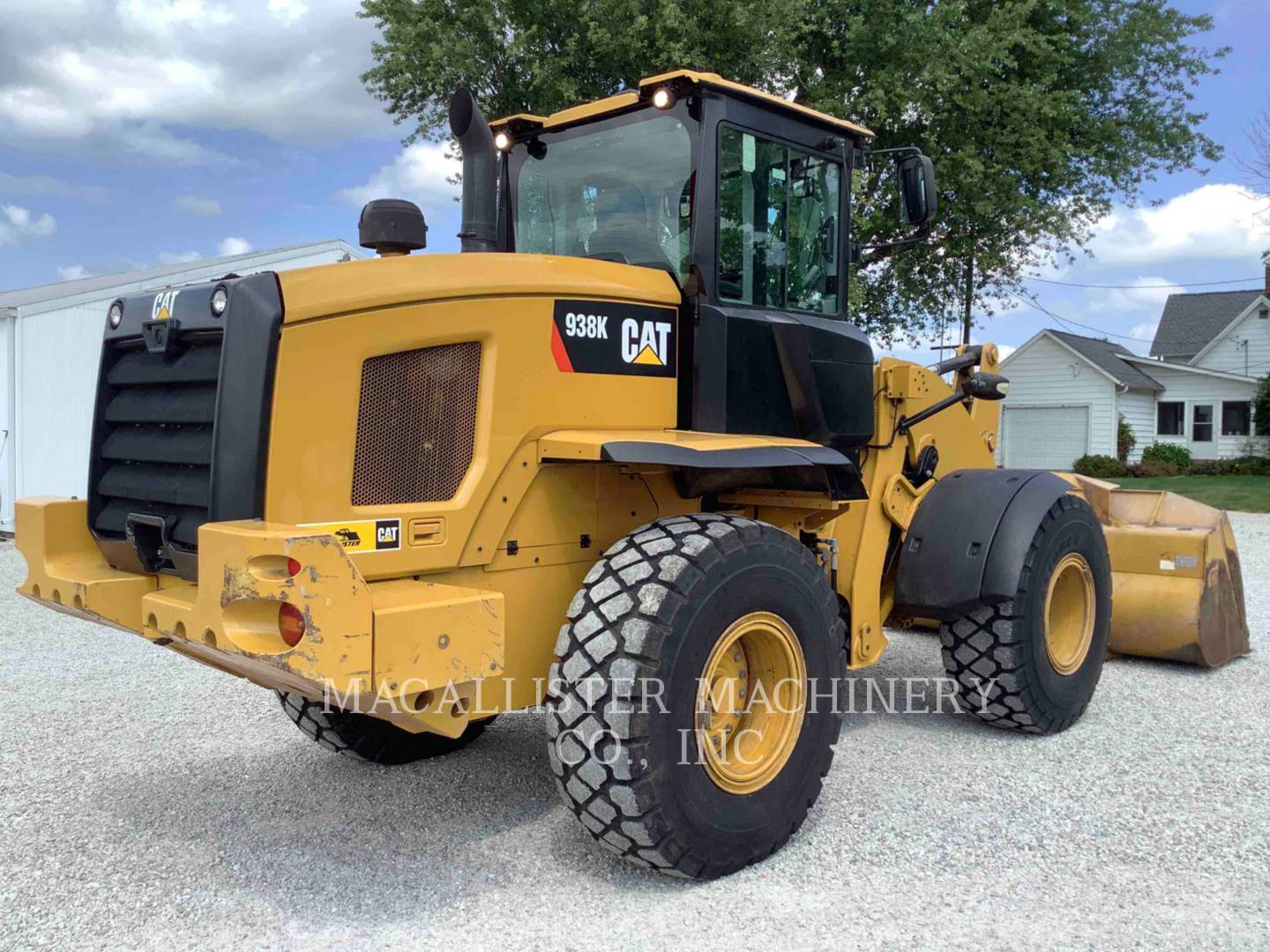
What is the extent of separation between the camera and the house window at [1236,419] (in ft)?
98.0

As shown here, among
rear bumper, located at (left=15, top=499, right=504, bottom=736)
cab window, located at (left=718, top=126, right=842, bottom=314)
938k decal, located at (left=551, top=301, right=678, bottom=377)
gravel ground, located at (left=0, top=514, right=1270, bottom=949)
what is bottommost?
gravel ground, located at (left=0, top=514, right=1270, bottom=949)

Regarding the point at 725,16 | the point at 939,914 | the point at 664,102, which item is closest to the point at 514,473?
the point at 664,102

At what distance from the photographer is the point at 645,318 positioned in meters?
3.95

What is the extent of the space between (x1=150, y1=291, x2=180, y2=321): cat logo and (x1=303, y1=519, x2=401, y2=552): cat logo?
3.19ft

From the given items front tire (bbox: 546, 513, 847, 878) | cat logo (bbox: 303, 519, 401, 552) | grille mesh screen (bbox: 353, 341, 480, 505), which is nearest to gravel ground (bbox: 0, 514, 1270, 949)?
front tire (bbox: 546, 513, 847, 878)

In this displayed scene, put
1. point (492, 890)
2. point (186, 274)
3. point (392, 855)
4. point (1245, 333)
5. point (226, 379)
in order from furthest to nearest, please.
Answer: point (1245, 333) < point (186, 274) < point (392, 855) < point (492, 890) < point (226, 379)

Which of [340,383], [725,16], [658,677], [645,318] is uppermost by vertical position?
[725,16]

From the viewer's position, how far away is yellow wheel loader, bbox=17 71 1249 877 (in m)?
3.18

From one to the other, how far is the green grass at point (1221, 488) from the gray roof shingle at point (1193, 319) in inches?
471

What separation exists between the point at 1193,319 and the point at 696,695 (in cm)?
4041

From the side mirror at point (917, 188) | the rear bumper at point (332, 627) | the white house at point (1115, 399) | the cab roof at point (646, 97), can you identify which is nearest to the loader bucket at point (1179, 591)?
the side mirror at point (917, 188)

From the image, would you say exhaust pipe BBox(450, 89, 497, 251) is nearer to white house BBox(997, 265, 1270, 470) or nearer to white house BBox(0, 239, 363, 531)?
white house BBox(0, 239, 363, 531)

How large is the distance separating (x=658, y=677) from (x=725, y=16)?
1500 centimetres

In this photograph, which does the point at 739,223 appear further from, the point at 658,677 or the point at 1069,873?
the point at 1069,873
